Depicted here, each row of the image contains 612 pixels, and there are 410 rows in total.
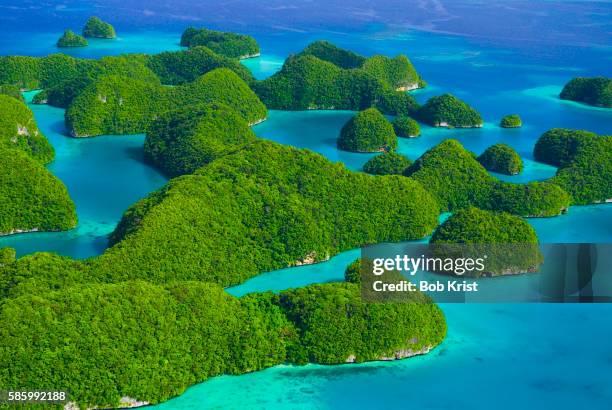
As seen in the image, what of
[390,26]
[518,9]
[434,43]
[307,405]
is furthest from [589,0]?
[307,405]

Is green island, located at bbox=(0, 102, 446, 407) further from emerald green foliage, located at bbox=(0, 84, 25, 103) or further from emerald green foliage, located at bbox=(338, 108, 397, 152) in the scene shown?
emerald green foliage, located at bbox=(0, 84, 25, 103)

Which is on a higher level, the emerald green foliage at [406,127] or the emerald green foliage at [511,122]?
the emerald green foliage at [511,122]

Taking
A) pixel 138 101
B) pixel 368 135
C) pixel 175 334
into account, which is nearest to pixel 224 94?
pixel 138 101

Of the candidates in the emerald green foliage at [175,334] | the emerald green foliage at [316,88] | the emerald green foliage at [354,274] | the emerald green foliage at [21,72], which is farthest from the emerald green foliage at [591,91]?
the emerald green foliage at [175,334]

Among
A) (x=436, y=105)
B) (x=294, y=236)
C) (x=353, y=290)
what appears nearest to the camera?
(x=353, y=290)

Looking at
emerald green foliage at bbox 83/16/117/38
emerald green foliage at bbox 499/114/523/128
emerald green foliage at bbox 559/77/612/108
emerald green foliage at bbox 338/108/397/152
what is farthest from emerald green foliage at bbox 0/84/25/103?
emerald green foliage at bbox 559/77/612/108

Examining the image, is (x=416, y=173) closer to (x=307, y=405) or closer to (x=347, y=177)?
(x=347, y=177)

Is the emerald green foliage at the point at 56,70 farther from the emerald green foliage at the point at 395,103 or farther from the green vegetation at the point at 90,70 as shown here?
the emerald green foliage at the point at 395,103
